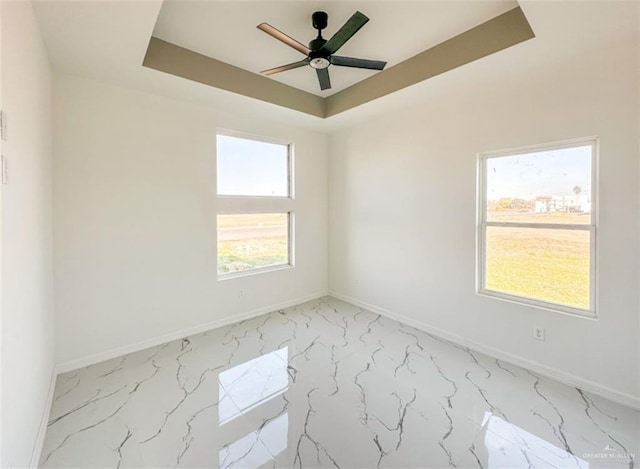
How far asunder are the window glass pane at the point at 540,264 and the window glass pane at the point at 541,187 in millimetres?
138

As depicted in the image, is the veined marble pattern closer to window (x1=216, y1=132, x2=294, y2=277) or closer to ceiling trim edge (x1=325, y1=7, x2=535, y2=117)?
window (x1=216, y1=132, x2=294, y2=277)

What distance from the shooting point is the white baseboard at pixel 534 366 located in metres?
2.14

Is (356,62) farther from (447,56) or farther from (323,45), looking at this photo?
(447,56)

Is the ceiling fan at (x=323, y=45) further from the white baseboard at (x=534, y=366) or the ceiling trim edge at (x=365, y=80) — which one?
the white baseboard at (x=534, y=366)

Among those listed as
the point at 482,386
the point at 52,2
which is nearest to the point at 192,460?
the point at 482,386

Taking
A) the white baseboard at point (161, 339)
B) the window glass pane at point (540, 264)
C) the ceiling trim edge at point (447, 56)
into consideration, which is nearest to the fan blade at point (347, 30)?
the ceiling trim edge at point (447, 56)

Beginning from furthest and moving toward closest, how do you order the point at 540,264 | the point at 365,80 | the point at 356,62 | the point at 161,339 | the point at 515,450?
the point at 365,80
the point at 161,339
the point at 540,264
the point at 356,62
the point at 515,450

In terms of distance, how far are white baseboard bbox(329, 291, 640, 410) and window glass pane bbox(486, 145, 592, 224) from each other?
1275 millimetres

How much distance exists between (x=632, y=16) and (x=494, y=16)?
2.64 feet

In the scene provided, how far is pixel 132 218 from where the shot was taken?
9.46 ft

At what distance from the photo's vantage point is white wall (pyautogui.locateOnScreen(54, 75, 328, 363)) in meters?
2.56

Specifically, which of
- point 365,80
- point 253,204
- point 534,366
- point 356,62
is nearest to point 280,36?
point 356,62

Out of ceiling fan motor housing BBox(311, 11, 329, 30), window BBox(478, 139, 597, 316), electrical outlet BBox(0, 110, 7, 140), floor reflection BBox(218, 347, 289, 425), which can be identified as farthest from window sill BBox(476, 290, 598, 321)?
electrical outlet BBox(0, 110, 7, 140)

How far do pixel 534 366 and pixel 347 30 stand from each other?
315 cm
